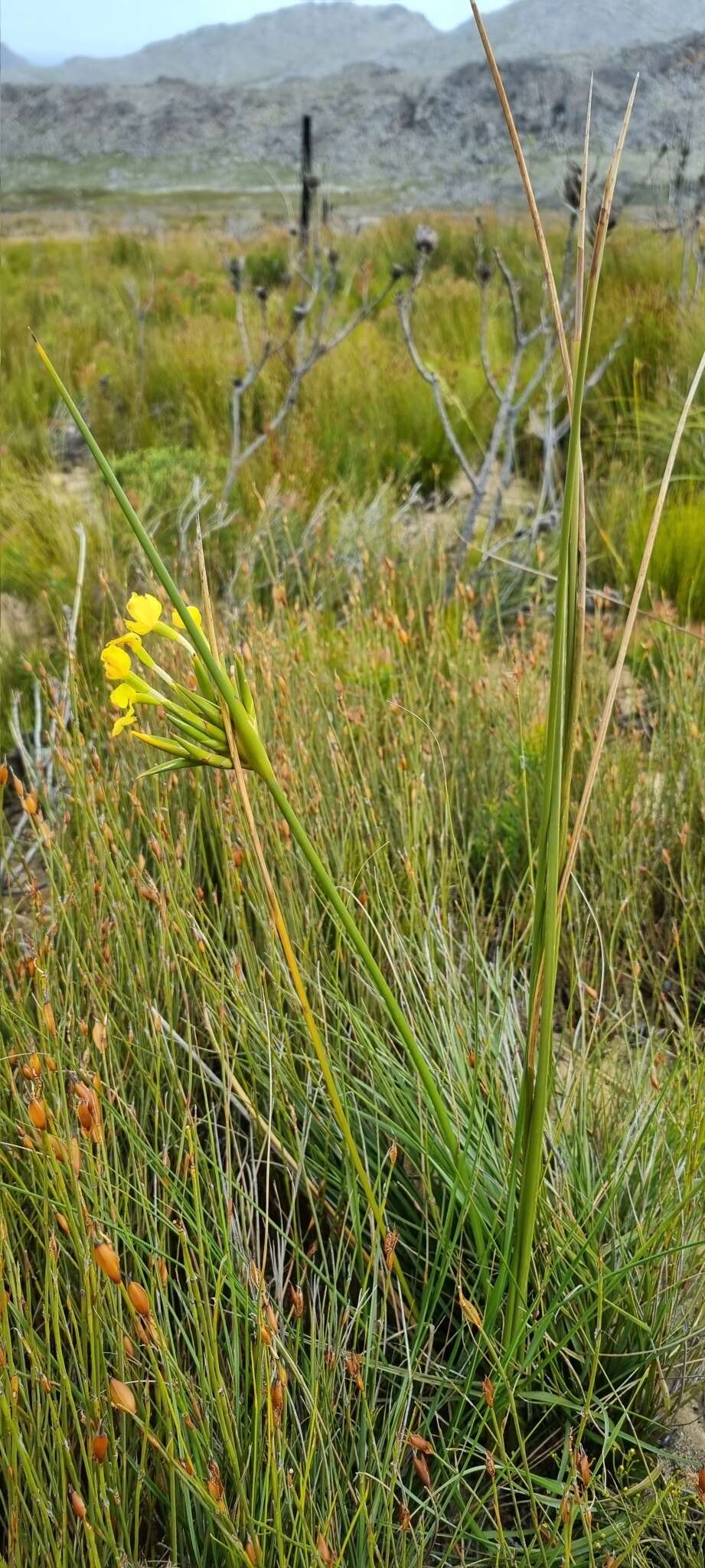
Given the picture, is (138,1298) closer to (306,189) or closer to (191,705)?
(191,705)

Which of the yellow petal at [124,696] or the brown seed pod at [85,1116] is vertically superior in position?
the yellow petal at [124,696]

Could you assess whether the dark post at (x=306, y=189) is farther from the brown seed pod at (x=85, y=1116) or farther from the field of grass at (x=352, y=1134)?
the brown seed pod at (x=85, y=1116)

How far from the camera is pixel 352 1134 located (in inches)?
47.1

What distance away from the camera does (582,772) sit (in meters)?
1.96

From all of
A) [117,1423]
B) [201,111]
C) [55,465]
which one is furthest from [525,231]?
[201,111]

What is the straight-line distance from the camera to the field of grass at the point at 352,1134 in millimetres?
812

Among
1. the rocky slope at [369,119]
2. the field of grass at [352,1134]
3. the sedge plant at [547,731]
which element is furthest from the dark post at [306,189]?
the sedge plant at [547,731]

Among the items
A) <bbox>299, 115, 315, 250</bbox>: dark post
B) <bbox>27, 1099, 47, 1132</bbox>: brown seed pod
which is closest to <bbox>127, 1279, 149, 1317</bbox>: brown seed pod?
<bbox>27, 1099, 47, 1132</bbox>: brown seed pod

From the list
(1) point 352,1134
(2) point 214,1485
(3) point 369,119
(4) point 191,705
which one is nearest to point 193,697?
(4) point 191,705

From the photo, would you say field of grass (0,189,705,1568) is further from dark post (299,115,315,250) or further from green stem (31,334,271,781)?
dark post (299,115,315,250)

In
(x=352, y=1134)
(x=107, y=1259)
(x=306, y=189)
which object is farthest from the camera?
(x=306, y=189)

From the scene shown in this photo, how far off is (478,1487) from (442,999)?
0.57 meters

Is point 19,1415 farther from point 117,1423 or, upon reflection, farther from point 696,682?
point 696,682

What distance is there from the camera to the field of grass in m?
0.81
